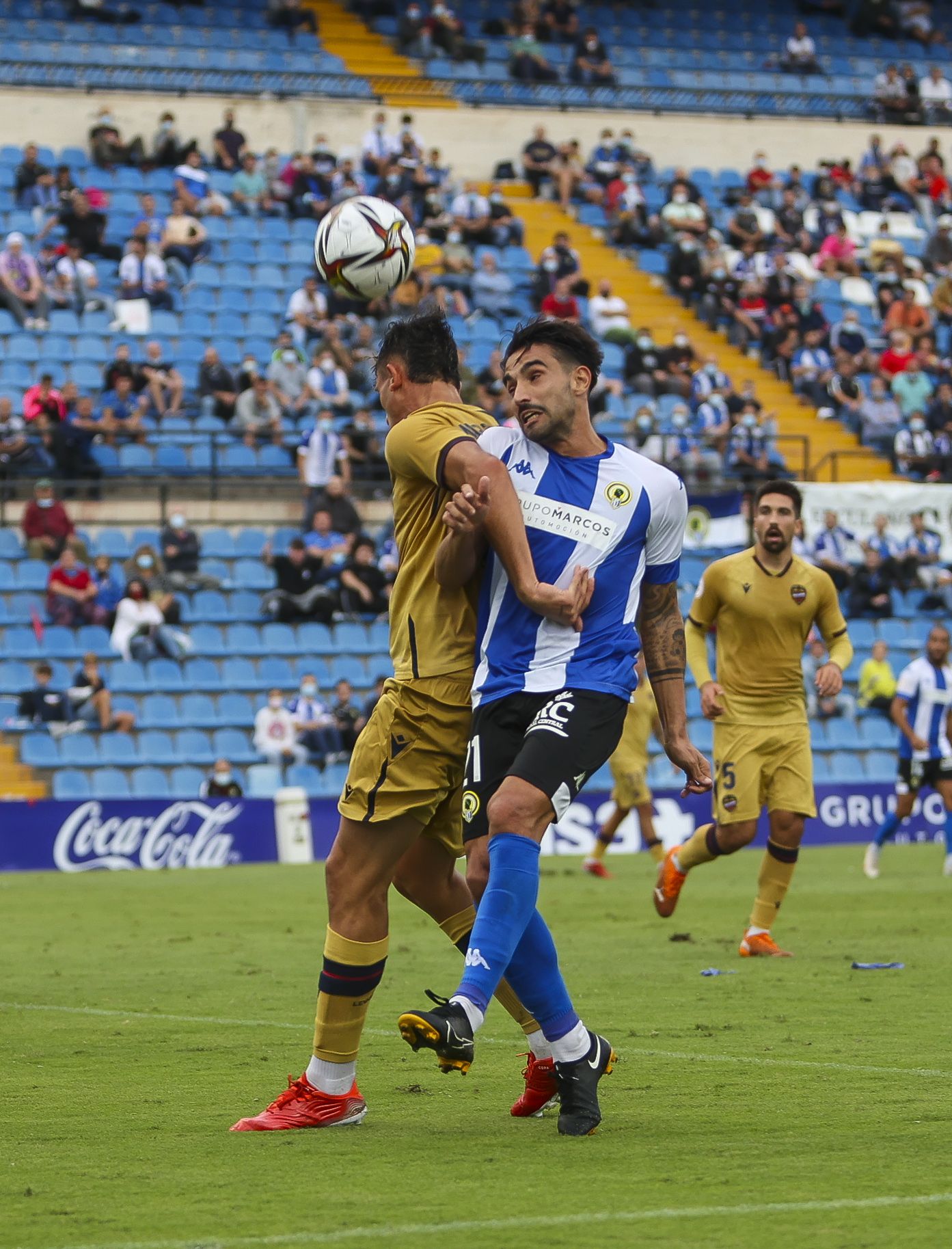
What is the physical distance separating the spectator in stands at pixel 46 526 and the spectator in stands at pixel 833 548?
31.0ft

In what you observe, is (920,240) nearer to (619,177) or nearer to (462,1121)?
(619,177)

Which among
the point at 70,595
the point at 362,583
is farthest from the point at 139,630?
the point at 362,583

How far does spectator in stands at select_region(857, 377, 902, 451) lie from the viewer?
29.0 meters

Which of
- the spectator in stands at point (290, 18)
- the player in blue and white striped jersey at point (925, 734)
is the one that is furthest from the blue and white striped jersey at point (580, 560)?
the spectator in stands at point (290, 18)

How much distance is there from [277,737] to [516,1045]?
46.0 feet

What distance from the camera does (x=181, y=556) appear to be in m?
22.8

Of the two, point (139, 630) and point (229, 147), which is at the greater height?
point (229, 147)

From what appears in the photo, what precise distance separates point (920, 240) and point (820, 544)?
10687 millimetres

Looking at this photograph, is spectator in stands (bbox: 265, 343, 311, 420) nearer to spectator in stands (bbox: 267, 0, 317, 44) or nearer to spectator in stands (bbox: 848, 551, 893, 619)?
spectator in stands (bbox: 848, 551, 893, 619)

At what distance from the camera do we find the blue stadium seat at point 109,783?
2102cm

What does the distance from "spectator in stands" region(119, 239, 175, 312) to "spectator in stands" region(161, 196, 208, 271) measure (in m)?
0.47

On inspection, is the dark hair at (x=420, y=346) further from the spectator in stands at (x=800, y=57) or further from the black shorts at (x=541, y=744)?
the spectator in stands at (x=800, y=57)

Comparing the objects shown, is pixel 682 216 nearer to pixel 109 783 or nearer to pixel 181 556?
pixel 181 556

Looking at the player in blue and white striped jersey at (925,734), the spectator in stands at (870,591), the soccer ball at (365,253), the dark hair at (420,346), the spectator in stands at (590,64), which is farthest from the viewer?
the spectator in stands at (590,64)
